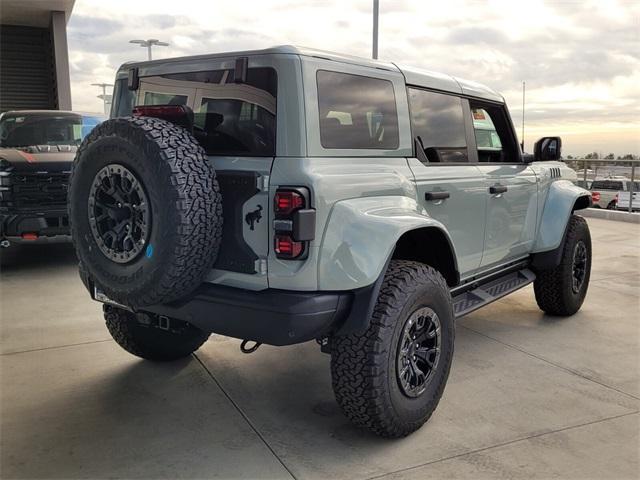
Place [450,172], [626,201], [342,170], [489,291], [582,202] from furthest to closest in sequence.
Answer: [626,201]
[582,202]
[489,291]
[450,172]
[342,170]

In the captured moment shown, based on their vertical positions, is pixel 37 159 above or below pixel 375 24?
below

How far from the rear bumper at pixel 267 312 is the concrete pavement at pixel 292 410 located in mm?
628

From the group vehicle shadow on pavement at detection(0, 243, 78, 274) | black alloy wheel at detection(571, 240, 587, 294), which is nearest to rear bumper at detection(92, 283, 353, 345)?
black alloy wheel at detection(571, 240, 587, 294)

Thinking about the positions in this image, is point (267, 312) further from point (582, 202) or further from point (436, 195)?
point (582, 202)

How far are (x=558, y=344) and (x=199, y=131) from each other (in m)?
3.10

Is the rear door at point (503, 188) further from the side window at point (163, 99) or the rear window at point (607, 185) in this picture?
the rear window at point (607, 185)

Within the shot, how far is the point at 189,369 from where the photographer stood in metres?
3.86

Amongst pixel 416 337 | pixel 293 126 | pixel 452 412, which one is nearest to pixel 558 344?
pixel 452 412

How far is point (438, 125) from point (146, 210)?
1.92 m

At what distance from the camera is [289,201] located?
2486mm

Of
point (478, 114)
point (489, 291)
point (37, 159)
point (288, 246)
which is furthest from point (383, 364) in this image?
point (37, 159)

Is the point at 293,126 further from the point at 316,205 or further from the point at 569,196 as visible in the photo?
the point at 569,196

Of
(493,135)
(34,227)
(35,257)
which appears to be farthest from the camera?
(35,257)

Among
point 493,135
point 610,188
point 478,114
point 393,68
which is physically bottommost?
point 610,188
